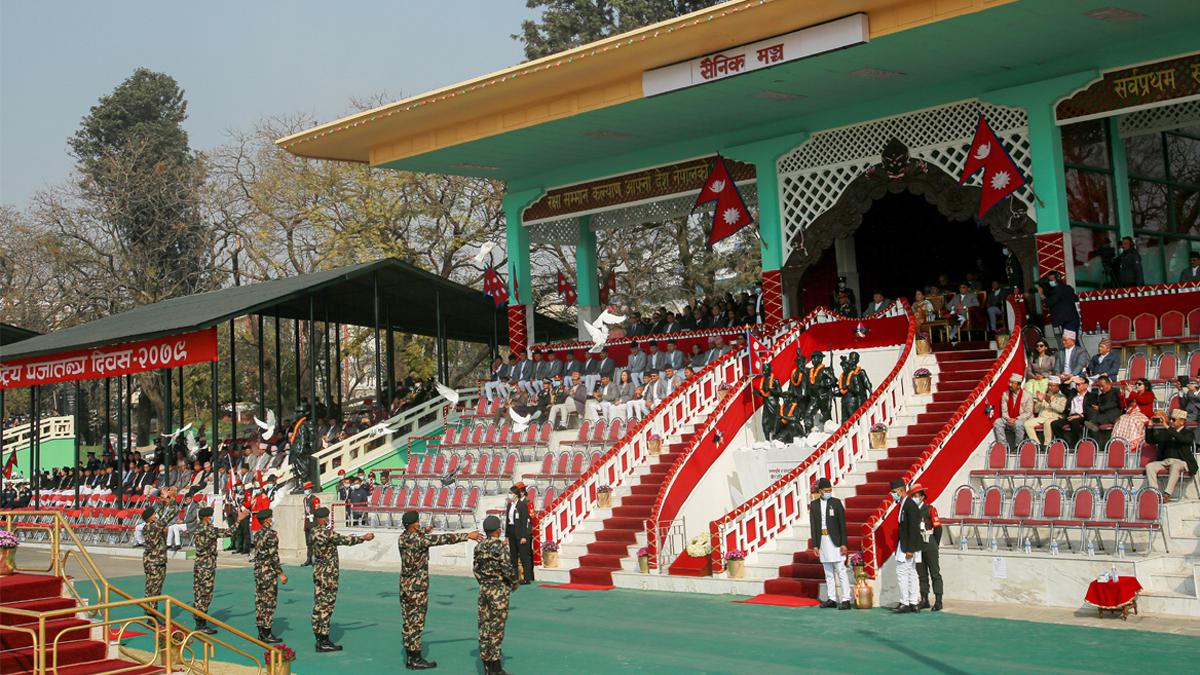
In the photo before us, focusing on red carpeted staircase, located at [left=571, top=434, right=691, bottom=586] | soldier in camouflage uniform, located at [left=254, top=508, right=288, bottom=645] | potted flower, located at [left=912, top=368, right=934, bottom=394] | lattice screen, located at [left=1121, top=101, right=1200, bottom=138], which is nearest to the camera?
Answer: soldier in camouflage uniform, located at [left=254, top=508, right=288, bottom=645]

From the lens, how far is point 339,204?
131 feet

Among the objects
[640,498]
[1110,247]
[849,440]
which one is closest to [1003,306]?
[1110,247]

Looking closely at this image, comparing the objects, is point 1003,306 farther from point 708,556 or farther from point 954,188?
point 708,556

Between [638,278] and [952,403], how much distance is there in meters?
23.7

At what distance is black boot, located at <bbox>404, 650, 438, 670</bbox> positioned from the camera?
36.4 ft

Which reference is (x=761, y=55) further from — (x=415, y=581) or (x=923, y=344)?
(x=415, y=581)

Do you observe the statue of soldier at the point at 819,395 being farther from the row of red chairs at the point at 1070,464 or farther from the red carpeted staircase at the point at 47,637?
the red carpeted staircase at the point at 47,637

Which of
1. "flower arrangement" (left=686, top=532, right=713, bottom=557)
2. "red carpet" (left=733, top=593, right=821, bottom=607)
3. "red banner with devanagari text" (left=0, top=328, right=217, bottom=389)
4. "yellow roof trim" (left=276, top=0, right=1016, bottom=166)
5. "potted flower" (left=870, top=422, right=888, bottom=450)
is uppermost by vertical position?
"yellow roof trim" (left=276, top=0, right=1016, bottom=166)

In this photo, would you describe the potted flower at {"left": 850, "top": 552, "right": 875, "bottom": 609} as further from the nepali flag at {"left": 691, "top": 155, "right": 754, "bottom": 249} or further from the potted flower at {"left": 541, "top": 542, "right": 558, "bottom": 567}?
the nepali flag at {"left": 691, "top": 155, "right": 754, "bottom": 249}

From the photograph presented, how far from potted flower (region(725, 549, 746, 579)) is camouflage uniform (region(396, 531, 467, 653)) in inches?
199

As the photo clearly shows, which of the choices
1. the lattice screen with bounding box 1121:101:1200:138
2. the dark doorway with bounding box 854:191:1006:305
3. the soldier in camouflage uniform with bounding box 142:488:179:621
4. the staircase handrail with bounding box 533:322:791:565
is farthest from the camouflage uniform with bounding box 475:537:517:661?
the dark doorway with bounding box 854:191:1006:305

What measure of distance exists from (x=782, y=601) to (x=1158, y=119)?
1345cm

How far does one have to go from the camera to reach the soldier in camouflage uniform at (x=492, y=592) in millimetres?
10453

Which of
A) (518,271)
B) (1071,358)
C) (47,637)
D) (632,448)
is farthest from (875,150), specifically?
(47,637)
